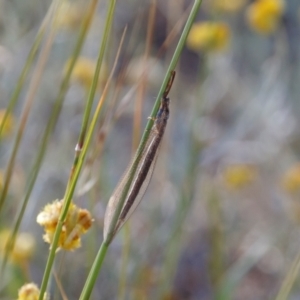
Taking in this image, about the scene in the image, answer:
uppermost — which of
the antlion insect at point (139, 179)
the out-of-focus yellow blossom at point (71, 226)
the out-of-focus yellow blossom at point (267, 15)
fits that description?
the out-of-focus yellow blossom at point (267, 15)

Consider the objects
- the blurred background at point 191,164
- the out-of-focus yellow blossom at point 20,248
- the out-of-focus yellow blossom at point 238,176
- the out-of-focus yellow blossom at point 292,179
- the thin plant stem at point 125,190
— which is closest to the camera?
the thin plant stem at point 125,190

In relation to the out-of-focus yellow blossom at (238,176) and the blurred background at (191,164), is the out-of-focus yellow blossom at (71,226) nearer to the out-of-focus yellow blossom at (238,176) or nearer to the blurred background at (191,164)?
the blurred background at (191,164)

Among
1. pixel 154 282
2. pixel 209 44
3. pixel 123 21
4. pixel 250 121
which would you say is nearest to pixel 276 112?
pixel 250 121

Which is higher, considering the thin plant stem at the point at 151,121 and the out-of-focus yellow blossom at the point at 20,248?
the thin plant stem at the point at 151,121

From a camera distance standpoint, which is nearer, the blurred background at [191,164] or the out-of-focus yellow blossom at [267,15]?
the blurred background at [191,164]

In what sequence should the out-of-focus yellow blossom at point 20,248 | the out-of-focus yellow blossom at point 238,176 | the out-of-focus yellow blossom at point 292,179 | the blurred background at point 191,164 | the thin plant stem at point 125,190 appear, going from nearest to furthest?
the thin plant stem at point 125,190
the out-of-focus yellow blossom at point 20,248
the blurred background at point 191,164
the out-of-focus yellow blossom at point 292,179
the out-of-focus yellow blossom at point 238,176

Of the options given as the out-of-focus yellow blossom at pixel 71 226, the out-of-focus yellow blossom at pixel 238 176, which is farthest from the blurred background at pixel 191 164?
the out-of-focus yellow blossom at pixel 71 226

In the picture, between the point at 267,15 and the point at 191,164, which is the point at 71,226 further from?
the point at 267,15
